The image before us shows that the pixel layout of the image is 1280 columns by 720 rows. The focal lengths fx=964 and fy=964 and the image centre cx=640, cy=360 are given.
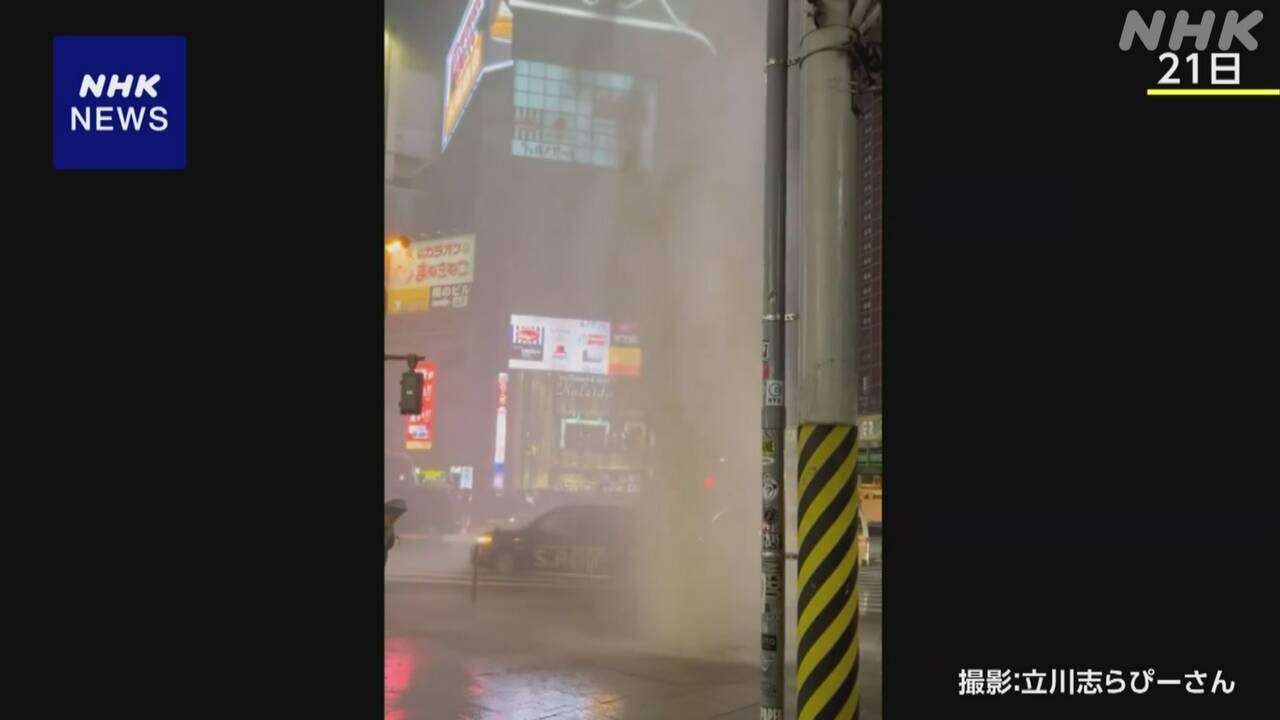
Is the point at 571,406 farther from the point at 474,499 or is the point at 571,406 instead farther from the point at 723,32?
the point at 723,32

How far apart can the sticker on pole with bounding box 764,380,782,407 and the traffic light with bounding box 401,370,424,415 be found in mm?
8436

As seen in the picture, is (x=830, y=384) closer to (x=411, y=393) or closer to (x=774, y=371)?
(x=774, y=371)

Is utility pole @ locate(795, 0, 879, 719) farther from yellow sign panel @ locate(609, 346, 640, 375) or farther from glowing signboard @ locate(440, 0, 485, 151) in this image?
glowing signboard @ locate(440, 0, 485, 151)

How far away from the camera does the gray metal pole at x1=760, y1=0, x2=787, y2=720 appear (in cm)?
503

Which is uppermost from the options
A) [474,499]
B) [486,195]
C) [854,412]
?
[486,195]

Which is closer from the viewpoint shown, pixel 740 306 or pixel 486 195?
pixel 740 306

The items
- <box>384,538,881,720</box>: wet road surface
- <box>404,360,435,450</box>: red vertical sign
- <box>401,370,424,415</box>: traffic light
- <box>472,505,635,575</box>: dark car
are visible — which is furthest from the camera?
<box>404,360,435,450</box>: red vertical sign

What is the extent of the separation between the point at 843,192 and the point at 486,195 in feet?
121

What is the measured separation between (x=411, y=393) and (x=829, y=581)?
8.98 m

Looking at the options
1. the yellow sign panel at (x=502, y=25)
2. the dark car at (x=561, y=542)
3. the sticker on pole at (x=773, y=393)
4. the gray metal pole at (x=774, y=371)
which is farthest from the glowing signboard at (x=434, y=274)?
the sticker on pole at (x=773, y=393)

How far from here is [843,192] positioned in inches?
189

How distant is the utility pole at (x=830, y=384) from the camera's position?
4793mm

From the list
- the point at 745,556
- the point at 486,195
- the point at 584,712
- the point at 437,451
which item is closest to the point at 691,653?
the point at 745,556

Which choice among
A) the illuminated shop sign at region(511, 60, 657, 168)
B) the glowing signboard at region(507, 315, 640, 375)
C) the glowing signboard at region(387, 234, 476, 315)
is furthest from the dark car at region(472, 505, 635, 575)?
the glowing signboard at region(387, 234, 476, 315)
